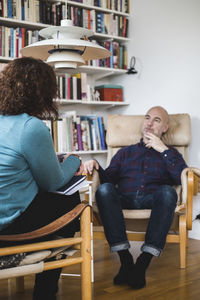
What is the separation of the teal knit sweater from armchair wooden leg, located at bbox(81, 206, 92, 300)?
0.20m

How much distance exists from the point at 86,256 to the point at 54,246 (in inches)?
5.7

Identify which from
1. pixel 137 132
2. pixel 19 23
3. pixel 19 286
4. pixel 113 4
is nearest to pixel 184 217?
pixel 137 132

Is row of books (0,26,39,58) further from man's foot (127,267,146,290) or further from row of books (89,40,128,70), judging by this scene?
man's foot (127,267,146,290)

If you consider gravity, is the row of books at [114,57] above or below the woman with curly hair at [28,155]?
above

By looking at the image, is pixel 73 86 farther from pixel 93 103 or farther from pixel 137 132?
pixel 137 132

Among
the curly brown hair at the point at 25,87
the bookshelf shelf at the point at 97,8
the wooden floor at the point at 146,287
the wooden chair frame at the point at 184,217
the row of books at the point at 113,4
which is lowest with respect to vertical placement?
the wooden floor at the point at 146,287

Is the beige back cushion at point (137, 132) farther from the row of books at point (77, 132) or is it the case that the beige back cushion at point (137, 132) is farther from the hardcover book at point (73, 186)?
the hardcover book at point (73, 186)

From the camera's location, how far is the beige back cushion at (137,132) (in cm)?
309

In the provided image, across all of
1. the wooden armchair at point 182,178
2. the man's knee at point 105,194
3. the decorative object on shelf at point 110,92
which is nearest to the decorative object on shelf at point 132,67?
the decorative object on shelf at point 110,92

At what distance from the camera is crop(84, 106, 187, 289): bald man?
2.25 meters

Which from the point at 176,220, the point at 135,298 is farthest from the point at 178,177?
the point at 135,298

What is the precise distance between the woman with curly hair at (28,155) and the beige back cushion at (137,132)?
160 cm

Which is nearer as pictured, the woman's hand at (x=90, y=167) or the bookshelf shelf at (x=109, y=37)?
the woman's hand at (x=90, y=167)

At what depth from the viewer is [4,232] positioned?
1473 mm
